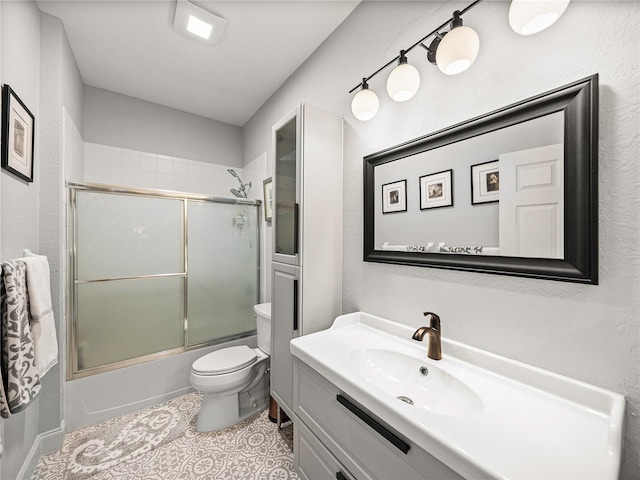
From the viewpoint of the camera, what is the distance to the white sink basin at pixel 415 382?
2.74 ft

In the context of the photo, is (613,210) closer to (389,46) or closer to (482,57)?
(482,57)

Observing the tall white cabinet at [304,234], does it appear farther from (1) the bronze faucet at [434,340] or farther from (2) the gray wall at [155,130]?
(2) the gray wall at [155,130]

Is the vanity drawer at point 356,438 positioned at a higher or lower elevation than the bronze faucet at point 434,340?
lower

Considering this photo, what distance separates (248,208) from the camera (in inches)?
98.9

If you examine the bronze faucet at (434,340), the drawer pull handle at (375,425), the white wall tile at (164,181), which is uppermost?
the white wall tile at (164,181)

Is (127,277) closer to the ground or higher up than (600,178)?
closer to the ground

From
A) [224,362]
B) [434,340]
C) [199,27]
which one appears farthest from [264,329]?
[199,27]

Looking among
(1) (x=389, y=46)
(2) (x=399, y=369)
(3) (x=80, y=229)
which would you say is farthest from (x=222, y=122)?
(2) (x=399, y=369)

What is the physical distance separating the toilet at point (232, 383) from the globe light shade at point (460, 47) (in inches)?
70.0

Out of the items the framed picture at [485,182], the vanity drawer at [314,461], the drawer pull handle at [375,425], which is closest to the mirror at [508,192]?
the framed picture at [485,182]

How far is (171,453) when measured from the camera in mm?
1473

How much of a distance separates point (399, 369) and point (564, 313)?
23.0 inches

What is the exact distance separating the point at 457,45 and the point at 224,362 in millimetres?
2092

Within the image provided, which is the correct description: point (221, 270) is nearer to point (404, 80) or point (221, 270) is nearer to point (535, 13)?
point (404, 80)
